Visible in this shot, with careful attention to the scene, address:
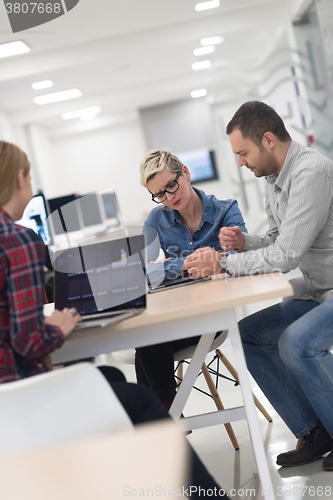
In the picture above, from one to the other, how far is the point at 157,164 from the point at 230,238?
491 mm

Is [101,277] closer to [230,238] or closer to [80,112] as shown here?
[230,238]

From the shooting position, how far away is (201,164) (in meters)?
10.4

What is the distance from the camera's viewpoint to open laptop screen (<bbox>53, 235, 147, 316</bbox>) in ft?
5.03

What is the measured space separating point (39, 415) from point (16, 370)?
175mm

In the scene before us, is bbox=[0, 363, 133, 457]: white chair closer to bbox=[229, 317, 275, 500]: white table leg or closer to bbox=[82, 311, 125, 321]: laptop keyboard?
bbox=[82, 311, 125, 321]: laptop keyboard

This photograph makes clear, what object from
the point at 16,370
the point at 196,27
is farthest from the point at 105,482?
the point at 196,27

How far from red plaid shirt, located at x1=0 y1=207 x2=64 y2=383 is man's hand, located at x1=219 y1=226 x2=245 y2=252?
0.83 meters

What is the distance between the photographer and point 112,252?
168 cm

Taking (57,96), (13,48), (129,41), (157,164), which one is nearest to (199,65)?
(129,41)

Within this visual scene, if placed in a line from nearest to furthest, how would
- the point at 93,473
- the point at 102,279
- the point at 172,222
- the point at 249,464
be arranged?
the point at 93,473, the point at 102,279, the point at 249,464, the point at 172,222

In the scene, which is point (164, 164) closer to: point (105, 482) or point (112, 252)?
point (112, 252)

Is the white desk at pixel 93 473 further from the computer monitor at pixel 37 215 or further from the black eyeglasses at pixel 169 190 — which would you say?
the computer monitor at pixel 37 215

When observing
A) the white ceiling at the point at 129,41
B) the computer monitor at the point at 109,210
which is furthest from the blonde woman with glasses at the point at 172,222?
the computer monitor at the point at 109,210

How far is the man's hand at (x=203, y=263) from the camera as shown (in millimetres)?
1736
